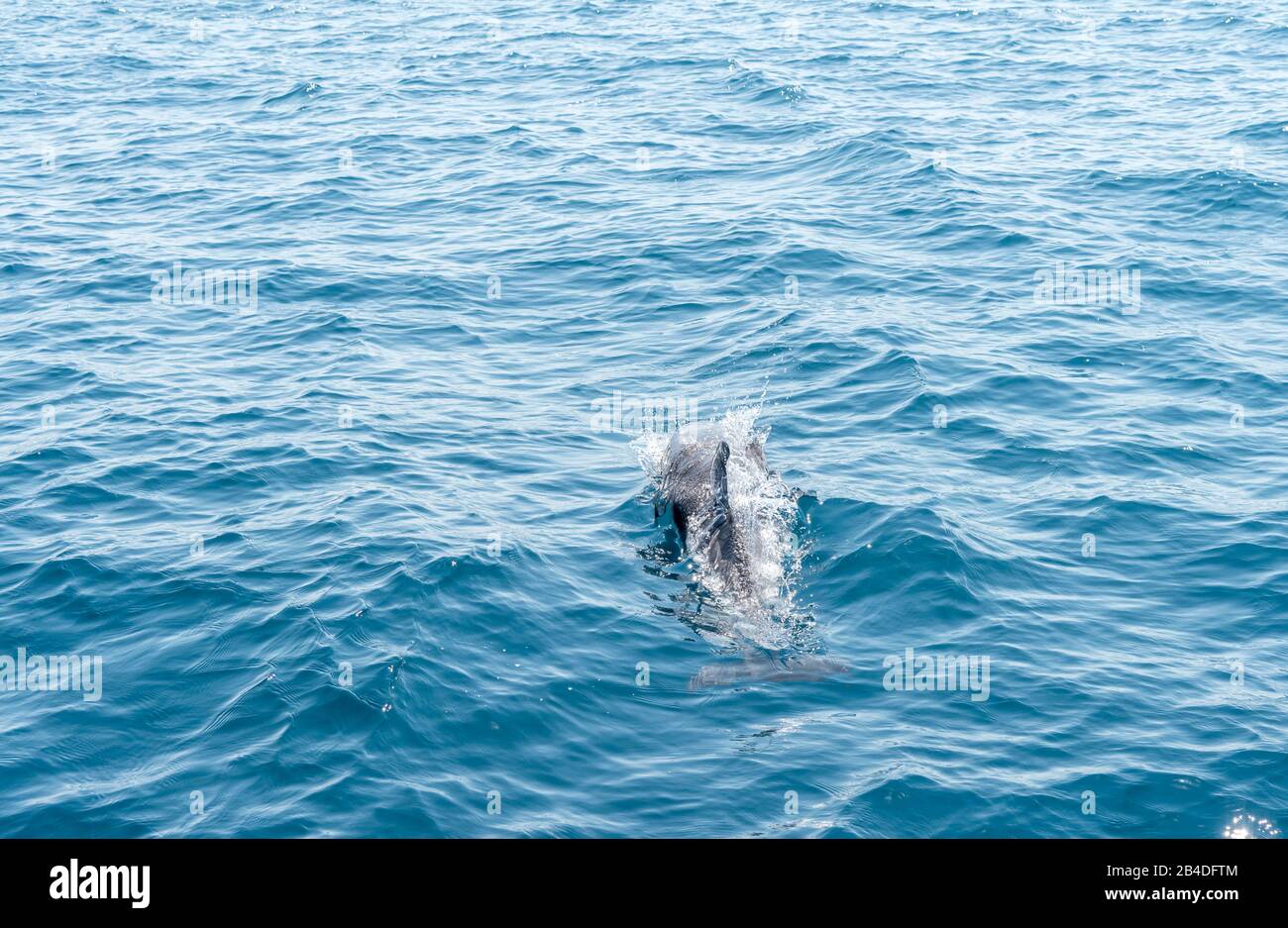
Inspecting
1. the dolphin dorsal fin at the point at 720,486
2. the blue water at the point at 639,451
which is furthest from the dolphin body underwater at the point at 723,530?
the blue water at the point at 639,451

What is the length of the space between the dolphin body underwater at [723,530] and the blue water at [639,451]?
0.68 ft

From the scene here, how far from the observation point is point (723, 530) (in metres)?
17.8

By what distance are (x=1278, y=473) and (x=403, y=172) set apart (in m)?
23.8

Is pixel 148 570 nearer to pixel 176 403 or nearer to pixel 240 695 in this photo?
pixel 240 695

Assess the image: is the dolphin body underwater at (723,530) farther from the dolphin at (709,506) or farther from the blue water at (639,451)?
the blue water at (639,451)

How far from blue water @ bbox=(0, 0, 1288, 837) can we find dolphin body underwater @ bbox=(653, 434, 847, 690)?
21cm

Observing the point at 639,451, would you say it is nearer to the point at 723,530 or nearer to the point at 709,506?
the point at 709,506

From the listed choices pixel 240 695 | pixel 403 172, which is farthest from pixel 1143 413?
pixel 403 172

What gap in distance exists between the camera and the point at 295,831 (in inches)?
511

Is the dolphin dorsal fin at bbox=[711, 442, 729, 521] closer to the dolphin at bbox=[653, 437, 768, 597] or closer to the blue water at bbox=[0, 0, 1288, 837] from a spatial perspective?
the dolphin at bbox=[653, 437, 768, 597]

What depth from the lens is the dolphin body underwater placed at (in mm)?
15578

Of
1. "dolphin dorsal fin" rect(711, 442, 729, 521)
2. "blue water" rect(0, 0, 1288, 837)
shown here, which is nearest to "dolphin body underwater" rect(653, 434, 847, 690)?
"dolphin dorsal fin" rect(711, 442, 729, 521)

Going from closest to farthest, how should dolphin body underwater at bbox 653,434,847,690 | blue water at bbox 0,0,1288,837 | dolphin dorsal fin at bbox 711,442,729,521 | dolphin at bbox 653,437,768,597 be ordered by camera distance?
blue water at bbox 0,0,1288,837 → dolphin body underwater at bbox 653,434,847,690 → dolphin at bbox 653,437,768,597 → dolphin dorsal fin at bbox 711,442,729,521

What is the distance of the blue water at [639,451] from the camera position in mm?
14086
